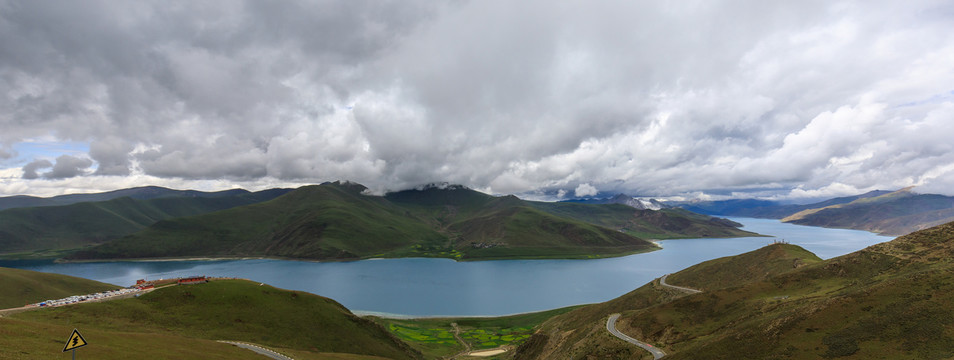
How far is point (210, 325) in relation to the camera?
234ft

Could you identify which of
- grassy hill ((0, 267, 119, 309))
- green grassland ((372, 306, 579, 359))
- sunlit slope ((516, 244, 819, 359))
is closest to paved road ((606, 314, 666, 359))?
sunlit slope ((516, 244, 819, 359))

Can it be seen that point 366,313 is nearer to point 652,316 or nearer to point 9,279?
point 9,279

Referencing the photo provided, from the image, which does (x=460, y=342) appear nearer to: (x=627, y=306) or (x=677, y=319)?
(x=627, y=306)

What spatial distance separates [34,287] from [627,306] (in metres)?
184

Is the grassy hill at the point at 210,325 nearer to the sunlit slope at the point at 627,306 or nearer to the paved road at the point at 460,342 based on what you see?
the paved road at the point at 460,342

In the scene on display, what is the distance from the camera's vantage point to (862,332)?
44562mm

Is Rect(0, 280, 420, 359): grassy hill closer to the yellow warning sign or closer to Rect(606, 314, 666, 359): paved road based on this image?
the yellow warning sign

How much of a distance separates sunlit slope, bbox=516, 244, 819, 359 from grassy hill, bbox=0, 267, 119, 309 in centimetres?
14384

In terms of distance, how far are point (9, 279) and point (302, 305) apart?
102534 mm

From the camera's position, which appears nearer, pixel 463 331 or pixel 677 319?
pixel 677 319

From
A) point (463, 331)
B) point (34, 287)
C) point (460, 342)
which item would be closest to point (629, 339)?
point (460, 342)

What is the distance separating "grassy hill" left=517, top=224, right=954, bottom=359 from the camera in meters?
42.9

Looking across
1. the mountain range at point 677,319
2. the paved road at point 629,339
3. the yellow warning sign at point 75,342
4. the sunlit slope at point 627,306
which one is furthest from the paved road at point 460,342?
the yellow warning sign at point 75,342

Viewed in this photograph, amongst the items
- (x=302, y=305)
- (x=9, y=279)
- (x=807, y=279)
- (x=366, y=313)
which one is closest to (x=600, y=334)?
A: (x=807, y=279)
